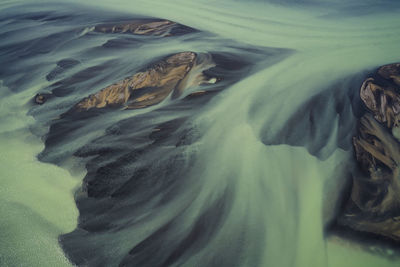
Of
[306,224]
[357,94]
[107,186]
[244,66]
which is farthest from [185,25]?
[306,224]

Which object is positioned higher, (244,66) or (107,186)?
(244,66)

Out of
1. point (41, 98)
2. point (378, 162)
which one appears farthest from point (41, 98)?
point (378, 162)

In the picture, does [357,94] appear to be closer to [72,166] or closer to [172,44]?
[172,44]

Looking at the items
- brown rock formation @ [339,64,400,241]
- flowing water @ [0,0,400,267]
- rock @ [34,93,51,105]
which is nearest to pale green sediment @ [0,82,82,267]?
flowing water @ [0,0,400,267]

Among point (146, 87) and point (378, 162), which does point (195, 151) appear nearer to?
point (146, 87)

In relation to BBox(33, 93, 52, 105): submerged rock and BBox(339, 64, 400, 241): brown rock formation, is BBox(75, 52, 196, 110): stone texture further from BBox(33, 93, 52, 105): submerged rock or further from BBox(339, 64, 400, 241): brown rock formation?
BBox(339, 64, 400, 241): brown rock formation

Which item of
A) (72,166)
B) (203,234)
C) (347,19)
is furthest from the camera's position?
(347,19)

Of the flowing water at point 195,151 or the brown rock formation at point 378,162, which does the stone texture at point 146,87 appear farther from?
the brown rock formation at point 378,162
